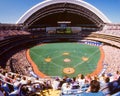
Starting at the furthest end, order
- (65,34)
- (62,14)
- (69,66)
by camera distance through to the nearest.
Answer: (62,14), (65,34), (69,66)

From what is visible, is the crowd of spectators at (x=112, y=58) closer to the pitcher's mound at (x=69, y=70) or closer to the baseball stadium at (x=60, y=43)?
the baseball stadium at (x=60, y=43)

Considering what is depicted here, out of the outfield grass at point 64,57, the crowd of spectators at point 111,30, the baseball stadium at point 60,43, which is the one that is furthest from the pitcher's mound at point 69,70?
the crowd of spectators at point 111,30

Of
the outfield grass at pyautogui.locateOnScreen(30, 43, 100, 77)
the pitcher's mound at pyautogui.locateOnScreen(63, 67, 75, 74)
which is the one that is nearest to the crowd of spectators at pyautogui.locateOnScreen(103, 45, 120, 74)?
the outfield grass at pyautogui.locateOnScreen(30, 43, 100, 77)

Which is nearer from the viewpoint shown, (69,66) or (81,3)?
(69,66)

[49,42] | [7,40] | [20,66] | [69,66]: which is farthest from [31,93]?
[49,42]

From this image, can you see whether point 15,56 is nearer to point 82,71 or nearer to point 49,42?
point 82,71

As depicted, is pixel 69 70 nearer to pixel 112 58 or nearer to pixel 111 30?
pixel 112 58

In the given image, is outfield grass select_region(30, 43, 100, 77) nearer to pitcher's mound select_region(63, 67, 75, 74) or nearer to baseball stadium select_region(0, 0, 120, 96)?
baseball stadium select_region(0, 0, 120, 96)

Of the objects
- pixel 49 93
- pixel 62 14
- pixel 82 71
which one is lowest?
pixel 82 71
